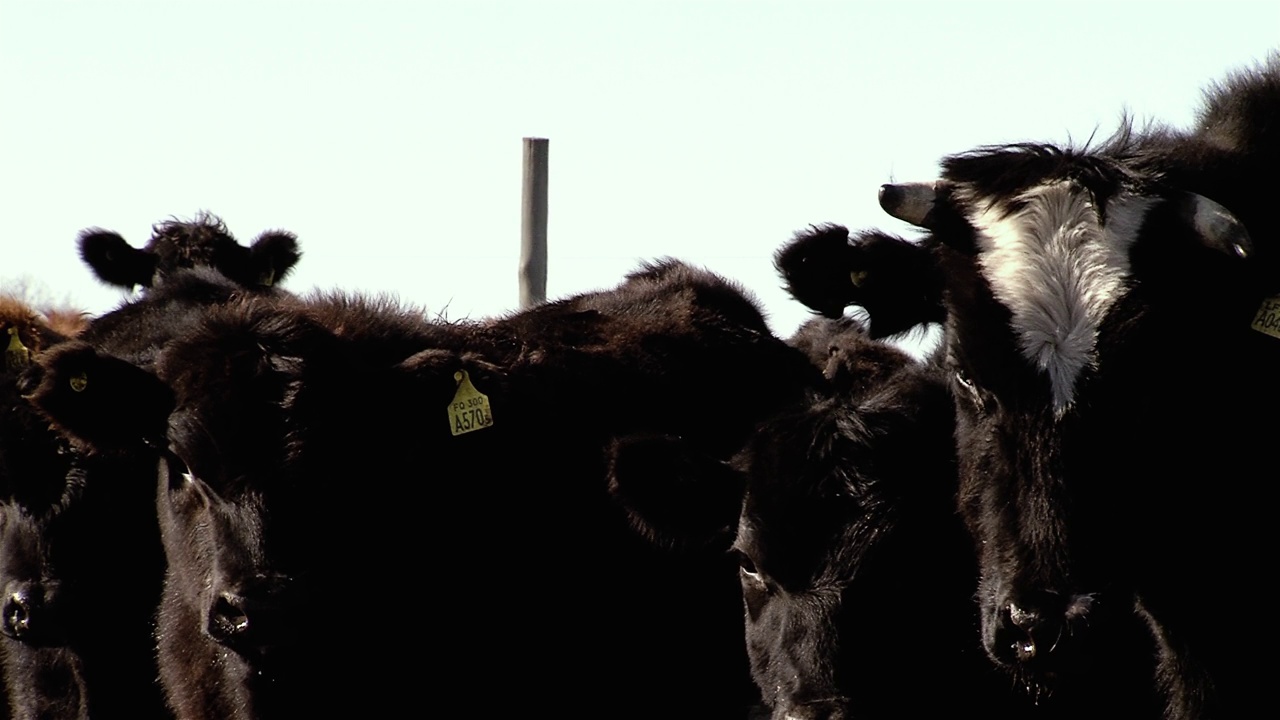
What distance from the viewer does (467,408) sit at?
6.59 m

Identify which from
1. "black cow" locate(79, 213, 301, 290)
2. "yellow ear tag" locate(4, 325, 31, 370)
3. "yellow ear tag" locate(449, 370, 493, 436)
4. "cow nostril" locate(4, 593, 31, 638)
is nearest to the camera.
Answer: "yellow ear tag" locate(449, 370, 493, 436)

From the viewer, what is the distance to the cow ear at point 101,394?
658 centimetres

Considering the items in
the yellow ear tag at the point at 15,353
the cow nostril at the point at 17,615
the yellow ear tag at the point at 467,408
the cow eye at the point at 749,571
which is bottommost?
the cow nostril at the point at 17,615

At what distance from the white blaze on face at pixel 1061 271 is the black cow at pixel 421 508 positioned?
2115mm

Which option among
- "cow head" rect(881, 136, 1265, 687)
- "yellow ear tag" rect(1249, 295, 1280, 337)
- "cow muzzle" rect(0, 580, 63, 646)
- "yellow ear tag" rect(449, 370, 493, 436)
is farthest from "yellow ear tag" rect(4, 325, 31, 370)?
"yellow ear tag" rect(1249, 295, 1280, 337)

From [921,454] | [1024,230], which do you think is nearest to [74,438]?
[921,454]

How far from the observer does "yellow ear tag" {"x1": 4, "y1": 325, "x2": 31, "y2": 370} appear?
8477mm

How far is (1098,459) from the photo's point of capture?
4930mm

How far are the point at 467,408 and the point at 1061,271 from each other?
2.41 meters

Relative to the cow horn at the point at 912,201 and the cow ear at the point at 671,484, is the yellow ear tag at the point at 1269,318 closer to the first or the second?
the cow horn at the point at 912,201

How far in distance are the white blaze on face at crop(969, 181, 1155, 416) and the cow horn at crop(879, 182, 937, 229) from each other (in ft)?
1.12

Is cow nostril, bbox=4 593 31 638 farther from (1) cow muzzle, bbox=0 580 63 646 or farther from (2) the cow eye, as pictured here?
(2) the cow eye

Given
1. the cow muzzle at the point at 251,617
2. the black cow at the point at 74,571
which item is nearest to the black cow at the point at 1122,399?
the cow muzzle at the point at 251,617

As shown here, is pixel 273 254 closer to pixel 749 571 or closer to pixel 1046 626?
pixel 749 571
